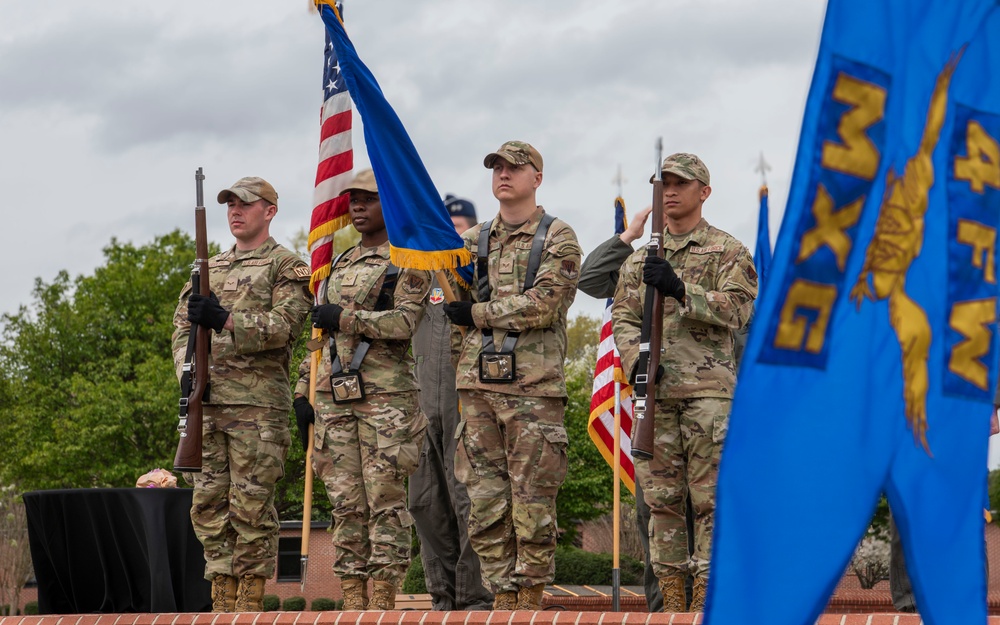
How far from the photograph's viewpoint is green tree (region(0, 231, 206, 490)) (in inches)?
1233

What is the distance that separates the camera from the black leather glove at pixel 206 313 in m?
7.09

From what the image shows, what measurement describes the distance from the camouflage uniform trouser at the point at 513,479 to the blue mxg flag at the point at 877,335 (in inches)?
170

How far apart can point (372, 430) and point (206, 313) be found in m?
1.11

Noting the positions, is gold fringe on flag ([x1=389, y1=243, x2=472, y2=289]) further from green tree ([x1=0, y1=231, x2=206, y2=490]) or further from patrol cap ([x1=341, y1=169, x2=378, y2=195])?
green tree ([x1=0, y1=231, x2=206, y2=490])

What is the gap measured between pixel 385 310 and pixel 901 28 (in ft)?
16.3

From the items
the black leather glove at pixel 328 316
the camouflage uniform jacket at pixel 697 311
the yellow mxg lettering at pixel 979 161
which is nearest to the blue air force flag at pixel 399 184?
the black leather glove at pixel 328 316

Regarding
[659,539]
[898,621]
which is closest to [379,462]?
[659,539]

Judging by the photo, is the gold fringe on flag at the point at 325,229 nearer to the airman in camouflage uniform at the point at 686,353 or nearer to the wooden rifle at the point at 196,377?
the wooden rifle at the point at 196,377

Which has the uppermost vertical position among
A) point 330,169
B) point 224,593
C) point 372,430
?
point 330,169

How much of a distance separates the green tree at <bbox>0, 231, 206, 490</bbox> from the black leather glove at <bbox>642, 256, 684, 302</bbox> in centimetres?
2566

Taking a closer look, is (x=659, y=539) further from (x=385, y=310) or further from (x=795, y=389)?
(x=795, y=389)

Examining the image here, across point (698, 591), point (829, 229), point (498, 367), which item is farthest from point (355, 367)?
point (829, 229)

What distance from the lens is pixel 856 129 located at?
2.21m

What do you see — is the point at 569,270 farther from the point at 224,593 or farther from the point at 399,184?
the point at 224,593
